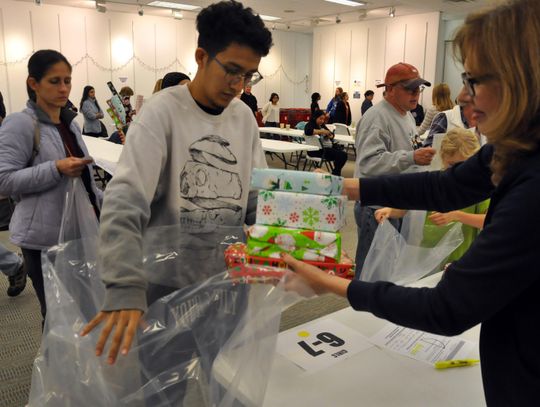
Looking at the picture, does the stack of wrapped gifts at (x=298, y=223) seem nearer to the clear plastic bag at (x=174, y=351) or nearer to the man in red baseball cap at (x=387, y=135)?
the clear plastic bag at (x=174, y=351)

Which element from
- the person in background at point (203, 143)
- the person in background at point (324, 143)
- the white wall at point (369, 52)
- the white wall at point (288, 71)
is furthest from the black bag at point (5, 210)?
the white wall at point (288, 71)

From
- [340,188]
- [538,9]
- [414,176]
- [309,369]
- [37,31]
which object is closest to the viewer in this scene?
[538,9]

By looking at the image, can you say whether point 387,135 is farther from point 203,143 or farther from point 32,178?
point 32,178

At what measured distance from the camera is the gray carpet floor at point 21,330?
87.2 inches

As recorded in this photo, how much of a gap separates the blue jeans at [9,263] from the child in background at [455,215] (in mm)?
2408

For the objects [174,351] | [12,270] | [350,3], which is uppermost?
[350,3]

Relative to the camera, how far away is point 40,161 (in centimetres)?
199

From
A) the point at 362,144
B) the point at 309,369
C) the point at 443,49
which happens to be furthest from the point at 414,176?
the point at 443,49

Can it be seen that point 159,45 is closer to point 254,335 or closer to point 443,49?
point 443,49

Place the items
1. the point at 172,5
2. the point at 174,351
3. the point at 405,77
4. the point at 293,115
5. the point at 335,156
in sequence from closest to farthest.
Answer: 1. the point at 174,351
2. the point at 405,77
3. the point at 335,156
4. the point at 172,5
5. the point at 293,115

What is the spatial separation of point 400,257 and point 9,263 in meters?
2.59

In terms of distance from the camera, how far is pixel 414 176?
1284mm

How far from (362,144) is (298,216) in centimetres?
174

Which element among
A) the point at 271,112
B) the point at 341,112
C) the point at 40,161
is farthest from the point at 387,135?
the point at 271,112
